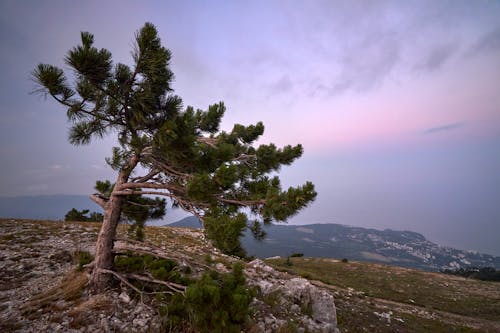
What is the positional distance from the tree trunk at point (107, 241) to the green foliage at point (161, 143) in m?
0.10

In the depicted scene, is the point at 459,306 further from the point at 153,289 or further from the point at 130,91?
the point at 130,91

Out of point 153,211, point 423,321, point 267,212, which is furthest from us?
point 423,321

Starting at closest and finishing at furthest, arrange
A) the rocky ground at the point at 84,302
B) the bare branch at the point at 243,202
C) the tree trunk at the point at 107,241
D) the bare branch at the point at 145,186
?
the bare branch at the point at 243,202 → the rocky ground at the point at 84,302 → the bare branch at the point at 145,186 → the tree trunk at the point at 107,241

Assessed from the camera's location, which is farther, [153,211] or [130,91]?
[153,211]

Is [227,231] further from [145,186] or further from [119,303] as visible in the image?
[119,303]

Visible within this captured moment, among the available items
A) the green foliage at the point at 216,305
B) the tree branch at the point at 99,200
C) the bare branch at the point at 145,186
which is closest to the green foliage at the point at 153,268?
the green foliage at the point at 216,305

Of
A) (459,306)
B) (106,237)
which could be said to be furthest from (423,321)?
(106,237)

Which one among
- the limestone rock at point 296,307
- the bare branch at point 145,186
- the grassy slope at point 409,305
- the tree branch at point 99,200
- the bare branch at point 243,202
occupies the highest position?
the bare branch at point 145,186

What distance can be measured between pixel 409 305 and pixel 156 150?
22064mm

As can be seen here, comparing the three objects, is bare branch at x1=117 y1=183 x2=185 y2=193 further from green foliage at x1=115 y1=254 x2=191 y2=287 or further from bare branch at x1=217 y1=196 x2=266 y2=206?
green foliage at x1=115 y1=254 x2=191 y2=287

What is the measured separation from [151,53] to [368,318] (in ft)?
47.6

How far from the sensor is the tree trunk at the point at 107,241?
235 inches

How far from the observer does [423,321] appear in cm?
1344

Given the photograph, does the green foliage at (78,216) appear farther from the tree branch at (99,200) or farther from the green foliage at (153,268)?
the green foliage at (153,268)
